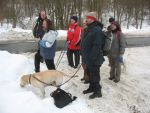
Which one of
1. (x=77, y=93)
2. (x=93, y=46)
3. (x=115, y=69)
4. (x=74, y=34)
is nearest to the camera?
(x=93, y=46)

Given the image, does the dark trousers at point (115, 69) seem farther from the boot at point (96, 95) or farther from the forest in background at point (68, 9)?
the forest in background at point (68, 9)

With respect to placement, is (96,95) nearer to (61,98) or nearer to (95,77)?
(95,77)

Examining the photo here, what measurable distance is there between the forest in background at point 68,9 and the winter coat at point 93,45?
20106 mm

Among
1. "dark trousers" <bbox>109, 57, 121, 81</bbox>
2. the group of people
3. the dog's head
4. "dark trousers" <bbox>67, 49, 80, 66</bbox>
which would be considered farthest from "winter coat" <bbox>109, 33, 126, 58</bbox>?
the dog's head

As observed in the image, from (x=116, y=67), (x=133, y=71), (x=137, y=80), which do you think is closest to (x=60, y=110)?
(x=116, y=67)

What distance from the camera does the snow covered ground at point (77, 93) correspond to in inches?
281

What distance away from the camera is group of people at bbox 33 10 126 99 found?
24.6 feet

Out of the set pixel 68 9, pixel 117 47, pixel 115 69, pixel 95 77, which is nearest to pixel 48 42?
pixel 95 77

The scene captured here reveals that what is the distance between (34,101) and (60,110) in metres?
0.62

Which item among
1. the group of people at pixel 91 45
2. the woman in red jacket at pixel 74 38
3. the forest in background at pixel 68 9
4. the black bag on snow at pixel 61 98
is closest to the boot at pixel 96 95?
the group of people at pixel 91 45

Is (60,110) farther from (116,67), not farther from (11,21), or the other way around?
(11,21)

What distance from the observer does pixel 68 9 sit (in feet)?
91.9

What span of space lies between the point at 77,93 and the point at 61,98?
0.88 m

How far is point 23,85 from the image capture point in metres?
7.55
